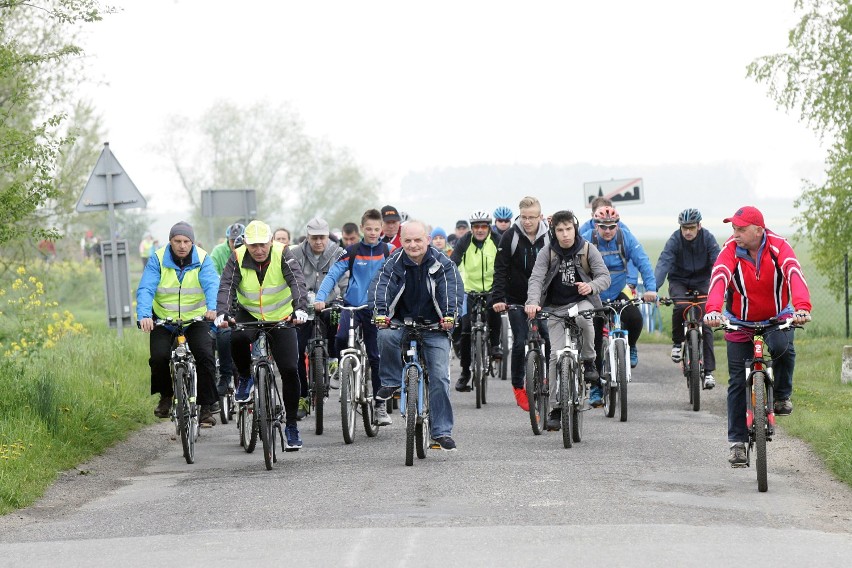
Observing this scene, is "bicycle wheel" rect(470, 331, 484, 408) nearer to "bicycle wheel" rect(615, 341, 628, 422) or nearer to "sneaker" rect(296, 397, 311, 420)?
"sneaker" rect(296, 397, 311, 420)

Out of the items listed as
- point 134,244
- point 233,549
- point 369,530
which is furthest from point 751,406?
point 134,244

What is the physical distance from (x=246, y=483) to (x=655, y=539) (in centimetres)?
392

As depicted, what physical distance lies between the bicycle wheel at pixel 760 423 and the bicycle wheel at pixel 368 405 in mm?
4574

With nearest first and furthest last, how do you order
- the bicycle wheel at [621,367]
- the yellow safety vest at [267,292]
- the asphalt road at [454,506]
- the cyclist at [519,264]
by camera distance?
the asphalt road at [454,506], the yellow safety vest at [267,292], the bicycle wheel at [621,367], the cyclist at [519,264]

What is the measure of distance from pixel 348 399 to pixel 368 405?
0.56 metres

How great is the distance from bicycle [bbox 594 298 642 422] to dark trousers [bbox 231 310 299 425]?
3139 millimetres

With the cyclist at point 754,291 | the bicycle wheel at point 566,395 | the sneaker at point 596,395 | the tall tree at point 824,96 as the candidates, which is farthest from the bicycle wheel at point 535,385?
the tall tree at point 824,96

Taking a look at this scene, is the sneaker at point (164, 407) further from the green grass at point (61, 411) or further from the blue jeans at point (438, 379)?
the blue jeans at point (438, 379)

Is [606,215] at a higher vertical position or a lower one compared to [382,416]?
higher

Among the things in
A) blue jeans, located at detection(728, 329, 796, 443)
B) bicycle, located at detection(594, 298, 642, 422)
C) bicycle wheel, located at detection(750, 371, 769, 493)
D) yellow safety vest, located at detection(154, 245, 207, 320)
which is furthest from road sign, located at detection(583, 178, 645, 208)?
bicycle wheel, located at detection(750, 371, 769, 493)

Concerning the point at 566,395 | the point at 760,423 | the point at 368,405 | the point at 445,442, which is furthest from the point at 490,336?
the point at 760,423

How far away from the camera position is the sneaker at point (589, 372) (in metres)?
14.0

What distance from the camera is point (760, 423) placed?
407 inches

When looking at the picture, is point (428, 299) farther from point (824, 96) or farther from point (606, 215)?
point (824, 96)
